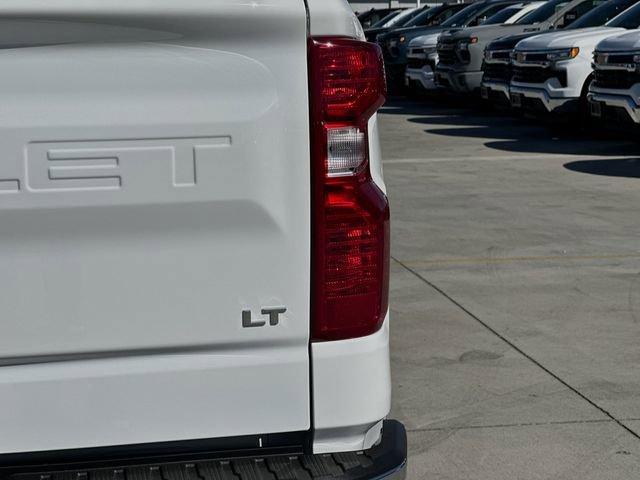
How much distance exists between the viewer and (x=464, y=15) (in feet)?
80.0

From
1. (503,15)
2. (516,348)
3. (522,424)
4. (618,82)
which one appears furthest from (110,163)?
(503,15)

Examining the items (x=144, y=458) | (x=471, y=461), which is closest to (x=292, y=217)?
(x=144, y=458)

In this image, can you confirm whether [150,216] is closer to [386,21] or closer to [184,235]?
[184,235]

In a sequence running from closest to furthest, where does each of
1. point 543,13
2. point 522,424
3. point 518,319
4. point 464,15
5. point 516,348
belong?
1. point 522,424
2. point 516,348
3. point 518,319
4. point 543,13
5. point 464,15

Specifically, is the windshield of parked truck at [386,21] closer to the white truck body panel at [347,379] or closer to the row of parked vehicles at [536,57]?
the row of parked vehicles at [536,57]

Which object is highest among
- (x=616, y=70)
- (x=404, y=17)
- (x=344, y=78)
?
(x=344, y=78)

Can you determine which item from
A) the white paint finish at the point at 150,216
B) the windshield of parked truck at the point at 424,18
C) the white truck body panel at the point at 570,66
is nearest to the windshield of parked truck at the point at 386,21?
the windshield of parked truck at the point at 424,18

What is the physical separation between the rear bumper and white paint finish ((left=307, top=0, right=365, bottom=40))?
3.12ft

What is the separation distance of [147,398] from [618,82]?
11.9 m

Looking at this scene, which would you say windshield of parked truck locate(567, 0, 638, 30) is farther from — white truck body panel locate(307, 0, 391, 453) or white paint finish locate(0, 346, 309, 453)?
white paint finish locate(0, 346, 309, 453)

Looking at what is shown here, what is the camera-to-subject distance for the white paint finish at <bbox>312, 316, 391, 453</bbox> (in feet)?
9.14

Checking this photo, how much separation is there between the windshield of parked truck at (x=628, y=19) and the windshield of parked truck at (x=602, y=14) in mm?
498

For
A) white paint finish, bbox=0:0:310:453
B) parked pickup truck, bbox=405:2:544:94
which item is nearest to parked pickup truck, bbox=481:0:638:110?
parked pickup truck, bbox=405:2:544:94

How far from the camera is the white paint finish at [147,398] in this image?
264 centimetres
